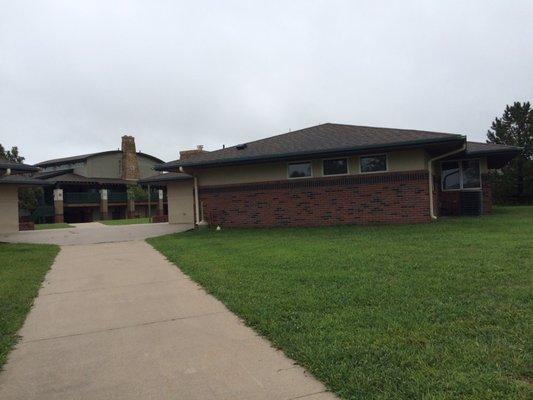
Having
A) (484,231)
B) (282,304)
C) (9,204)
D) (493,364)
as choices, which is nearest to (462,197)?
(484,231)

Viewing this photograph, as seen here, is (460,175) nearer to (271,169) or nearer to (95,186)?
(271,169)

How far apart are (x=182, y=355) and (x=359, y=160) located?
12.9 meters

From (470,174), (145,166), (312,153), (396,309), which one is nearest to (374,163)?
(312,153)

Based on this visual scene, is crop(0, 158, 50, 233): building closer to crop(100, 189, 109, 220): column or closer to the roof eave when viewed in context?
the roof eave

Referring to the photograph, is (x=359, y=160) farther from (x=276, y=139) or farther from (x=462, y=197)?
(x=462, y=197)

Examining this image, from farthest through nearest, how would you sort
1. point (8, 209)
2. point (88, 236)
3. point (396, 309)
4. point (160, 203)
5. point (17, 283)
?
point (160, 203), point (8, 209), point (88, 236), point (17, 283), point (396, 309)

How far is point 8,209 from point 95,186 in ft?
77.6

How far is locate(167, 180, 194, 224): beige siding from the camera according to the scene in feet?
79.5

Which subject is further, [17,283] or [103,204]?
[103,204]

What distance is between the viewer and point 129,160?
50.5 meters

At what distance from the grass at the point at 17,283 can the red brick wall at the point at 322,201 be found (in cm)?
672

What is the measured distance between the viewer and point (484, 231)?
1203 cm

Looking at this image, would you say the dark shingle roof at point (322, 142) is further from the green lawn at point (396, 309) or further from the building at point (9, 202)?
the building at point (9, 202)

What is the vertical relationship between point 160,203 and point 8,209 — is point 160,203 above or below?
above
